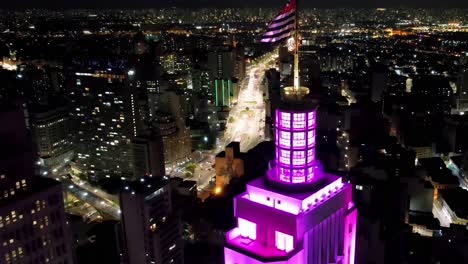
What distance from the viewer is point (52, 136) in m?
34.7

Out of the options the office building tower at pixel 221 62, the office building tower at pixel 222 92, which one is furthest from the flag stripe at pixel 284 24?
the office building tower at pixel 221 62

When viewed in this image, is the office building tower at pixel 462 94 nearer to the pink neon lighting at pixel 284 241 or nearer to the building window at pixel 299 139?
the building window at pixel 299 139

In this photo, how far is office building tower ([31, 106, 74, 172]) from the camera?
34.1 metres

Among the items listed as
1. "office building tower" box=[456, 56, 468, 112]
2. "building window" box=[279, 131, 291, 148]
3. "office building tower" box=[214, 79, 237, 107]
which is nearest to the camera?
"building window" box=[279, 131, 291, 148]

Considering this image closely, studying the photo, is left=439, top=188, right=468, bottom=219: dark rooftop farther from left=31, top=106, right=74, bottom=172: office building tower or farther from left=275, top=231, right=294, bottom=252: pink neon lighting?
left=31, top=106, right=74, bottom=172: office building tower

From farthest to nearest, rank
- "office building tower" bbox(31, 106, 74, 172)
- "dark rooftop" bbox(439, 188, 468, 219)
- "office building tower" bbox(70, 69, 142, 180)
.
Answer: "office building tower" bbox(31, 106, 74, 172)
"office building tower" bbox(70, 69, 142, 180)
"dark rooftop" bbox(439, 188, 468, 219)

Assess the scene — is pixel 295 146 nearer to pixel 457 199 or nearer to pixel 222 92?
pixel 457 199

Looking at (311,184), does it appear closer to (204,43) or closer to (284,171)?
(284,171)

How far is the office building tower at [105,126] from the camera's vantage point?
3362 cm

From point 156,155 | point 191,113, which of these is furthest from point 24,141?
point 191,113

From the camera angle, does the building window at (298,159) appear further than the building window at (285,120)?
Yes

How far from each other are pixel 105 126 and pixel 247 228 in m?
25.0

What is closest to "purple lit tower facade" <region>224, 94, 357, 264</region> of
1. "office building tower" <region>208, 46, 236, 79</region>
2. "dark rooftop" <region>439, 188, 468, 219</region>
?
"dark rooftop" <region>439, 188, 468, 219</region>

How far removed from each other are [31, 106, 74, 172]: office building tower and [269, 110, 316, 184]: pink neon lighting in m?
26.0
